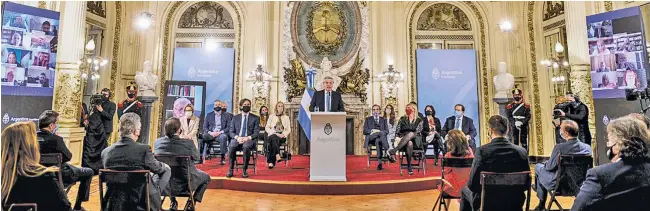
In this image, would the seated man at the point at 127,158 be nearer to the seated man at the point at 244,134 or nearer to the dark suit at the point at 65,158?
the dark suit at the point at 65,158

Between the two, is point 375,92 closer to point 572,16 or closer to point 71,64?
point 572,16

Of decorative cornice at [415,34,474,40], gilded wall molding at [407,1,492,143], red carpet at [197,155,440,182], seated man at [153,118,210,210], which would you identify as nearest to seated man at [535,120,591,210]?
red carpet at [197,155,440,182]

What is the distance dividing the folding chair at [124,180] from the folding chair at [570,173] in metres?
3.24

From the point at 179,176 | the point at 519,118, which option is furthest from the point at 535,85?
the point at 179,176

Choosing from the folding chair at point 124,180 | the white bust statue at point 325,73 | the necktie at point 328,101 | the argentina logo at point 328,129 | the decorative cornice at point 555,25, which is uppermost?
the decorative cornice at point 555,25

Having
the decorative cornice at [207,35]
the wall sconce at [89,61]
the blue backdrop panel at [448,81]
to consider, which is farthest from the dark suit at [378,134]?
the decorative cornice at [207,35]

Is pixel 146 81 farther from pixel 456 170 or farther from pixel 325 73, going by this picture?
pixel 456 170

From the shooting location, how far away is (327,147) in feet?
14.5

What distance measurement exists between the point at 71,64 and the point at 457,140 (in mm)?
6276

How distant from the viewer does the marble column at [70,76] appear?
5566mm

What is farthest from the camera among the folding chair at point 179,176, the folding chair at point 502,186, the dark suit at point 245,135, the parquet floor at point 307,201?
the dark suit at point 245,135

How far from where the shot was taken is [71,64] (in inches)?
223

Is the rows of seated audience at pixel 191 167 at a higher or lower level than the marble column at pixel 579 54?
lower

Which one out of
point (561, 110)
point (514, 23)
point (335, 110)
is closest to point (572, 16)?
point (561, 110)
